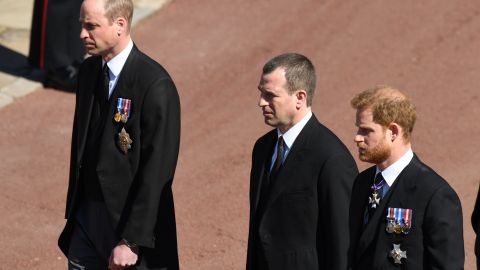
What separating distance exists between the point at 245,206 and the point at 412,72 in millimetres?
2976

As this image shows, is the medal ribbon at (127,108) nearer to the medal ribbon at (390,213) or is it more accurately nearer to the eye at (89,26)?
the eye at (89,26)

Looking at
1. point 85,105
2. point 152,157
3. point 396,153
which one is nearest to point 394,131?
point 396,153

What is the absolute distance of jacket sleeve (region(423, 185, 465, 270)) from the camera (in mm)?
5188

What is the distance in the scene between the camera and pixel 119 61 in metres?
6.19

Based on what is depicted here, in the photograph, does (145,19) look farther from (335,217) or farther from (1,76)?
(335,217)

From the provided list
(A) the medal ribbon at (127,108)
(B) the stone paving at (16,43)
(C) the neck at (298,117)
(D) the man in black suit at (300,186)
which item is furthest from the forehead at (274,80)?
(B) the stone paving at (16,43)

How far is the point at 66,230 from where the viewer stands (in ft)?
21.1

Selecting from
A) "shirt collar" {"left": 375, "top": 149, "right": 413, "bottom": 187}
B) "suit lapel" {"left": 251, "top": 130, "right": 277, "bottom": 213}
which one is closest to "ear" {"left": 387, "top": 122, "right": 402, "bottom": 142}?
"shirt collar" {"left": 375, "top": 149, "right": 413, "bottom": 187}

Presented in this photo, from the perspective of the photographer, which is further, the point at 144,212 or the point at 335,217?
the point at 144,212

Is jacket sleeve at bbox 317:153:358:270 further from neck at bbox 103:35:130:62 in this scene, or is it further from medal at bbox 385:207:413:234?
neck at bbox 103:35:130:62

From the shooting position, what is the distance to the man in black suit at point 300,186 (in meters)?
5.58

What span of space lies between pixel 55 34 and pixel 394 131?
737 centimetres

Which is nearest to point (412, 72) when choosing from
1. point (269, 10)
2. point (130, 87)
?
point (269, 10)

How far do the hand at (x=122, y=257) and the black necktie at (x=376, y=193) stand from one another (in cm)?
137
